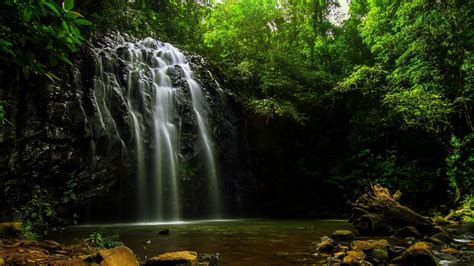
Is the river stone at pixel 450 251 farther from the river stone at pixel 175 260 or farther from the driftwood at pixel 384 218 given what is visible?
the river stone at pixel 175 260

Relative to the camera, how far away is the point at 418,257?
4328 millimetres

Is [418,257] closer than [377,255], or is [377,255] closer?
[418,257]

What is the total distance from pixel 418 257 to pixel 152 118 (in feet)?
34.4

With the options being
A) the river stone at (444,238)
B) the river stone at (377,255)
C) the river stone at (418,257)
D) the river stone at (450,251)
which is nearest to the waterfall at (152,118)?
the river stone at (444,238)

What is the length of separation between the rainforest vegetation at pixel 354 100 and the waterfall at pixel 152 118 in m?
1.26

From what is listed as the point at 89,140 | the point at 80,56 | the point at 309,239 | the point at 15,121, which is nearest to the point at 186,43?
the point at 80,56

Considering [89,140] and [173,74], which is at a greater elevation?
[173,74]

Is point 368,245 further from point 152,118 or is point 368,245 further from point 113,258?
point 152,118

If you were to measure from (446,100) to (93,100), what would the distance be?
41.8 feet

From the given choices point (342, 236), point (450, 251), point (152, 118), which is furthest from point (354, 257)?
point (152, 118)

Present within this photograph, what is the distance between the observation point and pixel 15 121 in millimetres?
9555

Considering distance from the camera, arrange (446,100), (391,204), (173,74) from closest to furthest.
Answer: (391,204)
(446,100)
(173,74)

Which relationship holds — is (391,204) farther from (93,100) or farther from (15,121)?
(15,121)

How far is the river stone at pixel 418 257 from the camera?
4297 mm
